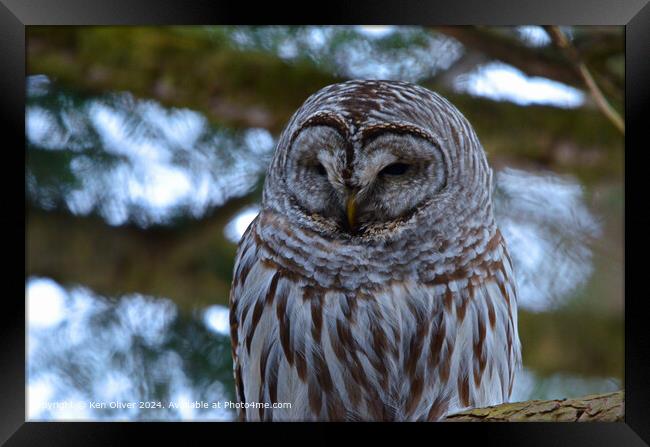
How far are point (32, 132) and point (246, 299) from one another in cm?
74

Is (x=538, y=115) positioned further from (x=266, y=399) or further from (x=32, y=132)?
(x=32, y=132)

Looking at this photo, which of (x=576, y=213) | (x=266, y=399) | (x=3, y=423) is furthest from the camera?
(x=576, y=213)

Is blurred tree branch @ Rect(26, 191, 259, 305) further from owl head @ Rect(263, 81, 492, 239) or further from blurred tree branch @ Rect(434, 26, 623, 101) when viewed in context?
blurred tree branch @ Rect(434, 26, 623, 101)

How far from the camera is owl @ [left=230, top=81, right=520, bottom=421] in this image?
2.29 meters

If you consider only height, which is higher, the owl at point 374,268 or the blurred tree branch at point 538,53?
the blurred tree branch at point 538,53

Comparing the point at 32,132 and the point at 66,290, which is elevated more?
the point at 32,132

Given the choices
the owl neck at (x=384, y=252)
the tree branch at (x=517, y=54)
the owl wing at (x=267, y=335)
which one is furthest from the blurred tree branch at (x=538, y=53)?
the owl wing at (x=267, y=335)

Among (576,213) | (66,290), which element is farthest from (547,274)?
(66,290)

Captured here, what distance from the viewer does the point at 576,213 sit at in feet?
8.55

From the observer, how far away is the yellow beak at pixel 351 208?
2.25 metres

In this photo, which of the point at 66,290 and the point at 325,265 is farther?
the point at 66,290

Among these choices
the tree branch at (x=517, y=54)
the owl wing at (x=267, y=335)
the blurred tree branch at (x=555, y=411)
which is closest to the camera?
the blurred tree branch at (x=555, y=411)
